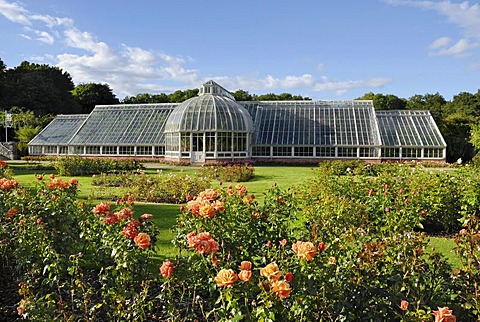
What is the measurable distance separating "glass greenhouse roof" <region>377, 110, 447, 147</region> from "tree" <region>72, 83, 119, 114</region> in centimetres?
4884

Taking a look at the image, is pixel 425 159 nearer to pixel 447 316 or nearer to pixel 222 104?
pixel 222 104

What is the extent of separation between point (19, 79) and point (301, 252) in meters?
67.6

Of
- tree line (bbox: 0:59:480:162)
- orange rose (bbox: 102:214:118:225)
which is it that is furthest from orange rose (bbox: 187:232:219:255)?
tree line (bbox: 0:59:480:162)

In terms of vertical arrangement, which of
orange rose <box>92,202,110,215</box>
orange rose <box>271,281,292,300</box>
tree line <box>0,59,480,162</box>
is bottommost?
orange rose <box>271,281,292,300</box>

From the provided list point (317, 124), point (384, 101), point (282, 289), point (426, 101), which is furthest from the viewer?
point (426, 101)

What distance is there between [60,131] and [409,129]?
35.5 metres

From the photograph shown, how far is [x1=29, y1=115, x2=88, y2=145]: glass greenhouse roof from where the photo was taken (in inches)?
1567

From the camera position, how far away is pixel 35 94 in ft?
189

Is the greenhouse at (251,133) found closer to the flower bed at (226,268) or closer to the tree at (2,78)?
the tree at (2,78)

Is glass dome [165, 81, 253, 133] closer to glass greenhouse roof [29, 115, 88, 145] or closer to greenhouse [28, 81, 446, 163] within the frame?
greenhouse [28, 81, 446, 163]

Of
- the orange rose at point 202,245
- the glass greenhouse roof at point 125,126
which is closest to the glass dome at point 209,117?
the glass greenhouse roof at point 125,126

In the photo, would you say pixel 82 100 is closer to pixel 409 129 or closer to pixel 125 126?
pixel 125 126

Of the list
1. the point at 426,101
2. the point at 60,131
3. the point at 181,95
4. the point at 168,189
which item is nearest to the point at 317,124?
the point at 168,189

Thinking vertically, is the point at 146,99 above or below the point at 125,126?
above
